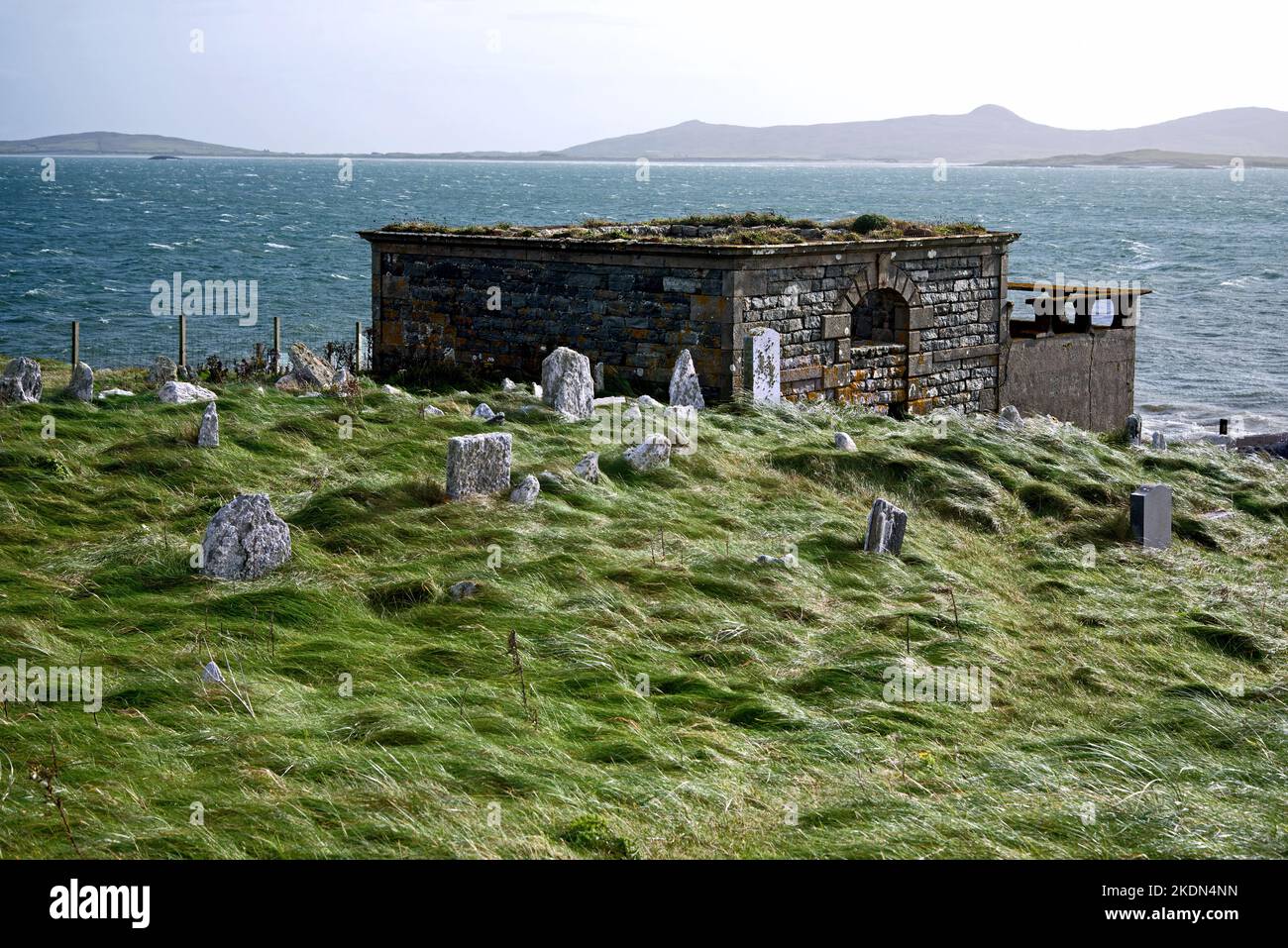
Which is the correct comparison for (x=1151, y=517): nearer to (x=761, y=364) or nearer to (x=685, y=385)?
(x=685, y=385)

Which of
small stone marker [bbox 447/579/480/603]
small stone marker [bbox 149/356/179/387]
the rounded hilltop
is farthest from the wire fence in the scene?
small stone marker [bbox 447/579/480/603]

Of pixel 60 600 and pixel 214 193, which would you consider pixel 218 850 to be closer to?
pixel 60 600

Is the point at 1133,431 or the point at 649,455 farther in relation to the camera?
the point at 1133,431

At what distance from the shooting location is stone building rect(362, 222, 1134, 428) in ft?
64.2

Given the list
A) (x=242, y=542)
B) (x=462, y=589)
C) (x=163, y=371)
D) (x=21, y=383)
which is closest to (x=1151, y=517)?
(x=462, y=589)

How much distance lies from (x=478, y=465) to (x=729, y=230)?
39.2 ft

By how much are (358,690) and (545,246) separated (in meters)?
13.5

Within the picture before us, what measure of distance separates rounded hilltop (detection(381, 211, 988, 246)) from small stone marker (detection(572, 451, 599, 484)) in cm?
712

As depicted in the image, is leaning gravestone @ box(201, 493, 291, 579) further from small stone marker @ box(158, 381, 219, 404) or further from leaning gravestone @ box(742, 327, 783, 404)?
leaning gravestone @ box(742, 327, 783, 404)

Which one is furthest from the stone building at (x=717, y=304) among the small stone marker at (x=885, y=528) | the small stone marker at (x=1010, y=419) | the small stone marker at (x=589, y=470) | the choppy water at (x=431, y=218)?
the choppy water at (x=431, y=218)

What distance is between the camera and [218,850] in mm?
6023

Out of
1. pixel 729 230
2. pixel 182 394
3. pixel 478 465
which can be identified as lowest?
pixel 478 465

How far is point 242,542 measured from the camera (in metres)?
10.3

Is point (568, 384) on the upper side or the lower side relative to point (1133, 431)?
upper
